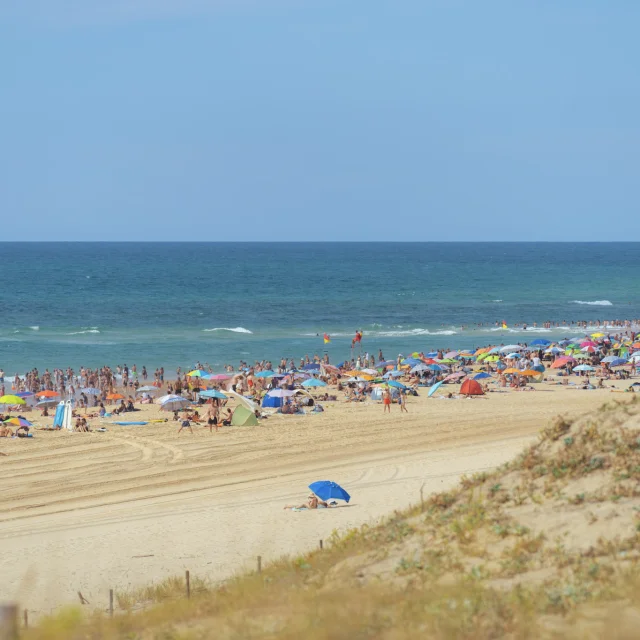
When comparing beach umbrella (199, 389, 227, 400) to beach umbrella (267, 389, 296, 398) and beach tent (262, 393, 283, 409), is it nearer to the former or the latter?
beach tent (262, 393, 283, 409)

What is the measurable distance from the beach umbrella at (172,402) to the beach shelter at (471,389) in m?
9.71

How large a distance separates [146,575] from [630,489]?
7403 mm

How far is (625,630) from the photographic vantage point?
22.6ft

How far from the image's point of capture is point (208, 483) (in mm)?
19672

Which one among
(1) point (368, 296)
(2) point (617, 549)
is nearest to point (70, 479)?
(2) point (617, 549)

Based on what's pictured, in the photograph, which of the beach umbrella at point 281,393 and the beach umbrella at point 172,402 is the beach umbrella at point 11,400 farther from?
the beach umbrella at point 281,393

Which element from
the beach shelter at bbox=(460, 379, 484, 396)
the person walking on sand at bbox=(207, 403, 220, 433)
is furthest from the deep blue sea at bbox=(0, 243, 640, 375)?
the person walking on sand at bbox=(207, 403, 220, 433)

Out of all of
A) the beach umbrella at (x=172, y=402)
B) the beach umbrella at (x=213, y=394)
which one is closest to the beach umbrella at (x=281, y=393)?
the beach umbrella at (x=213, y=394)

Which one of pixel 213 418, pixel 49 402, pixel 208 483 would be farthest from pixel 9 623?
pixel 49 402

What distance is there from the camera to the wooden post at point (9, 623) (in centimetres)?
677

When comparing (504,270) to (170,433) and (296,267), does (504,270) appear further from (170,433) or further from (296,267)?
(170,433)

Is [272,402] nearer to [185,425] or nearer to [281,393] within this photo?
[281,393]

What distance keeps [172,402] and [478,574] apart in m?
21.7

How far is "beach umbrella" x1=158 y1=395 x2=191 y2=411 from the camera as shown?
28.9m
